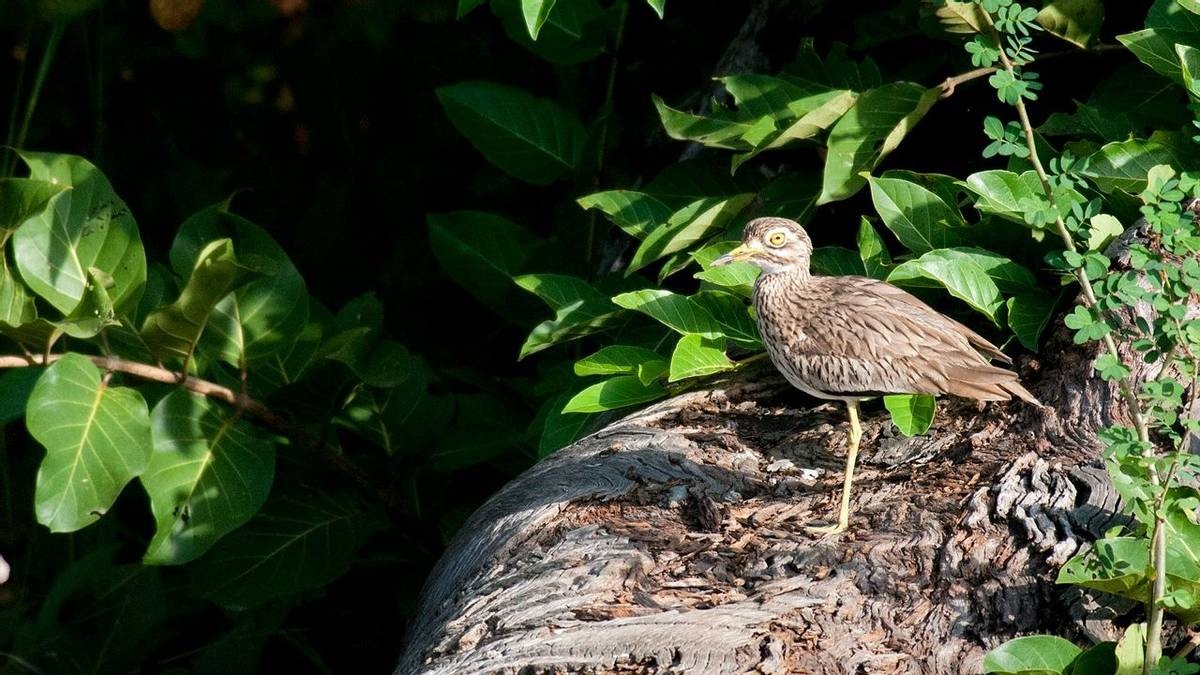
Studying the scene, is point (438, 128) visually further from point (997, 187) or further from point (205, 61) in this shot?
point (997, 187)

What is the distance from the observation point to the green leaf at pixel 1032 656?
2.66m

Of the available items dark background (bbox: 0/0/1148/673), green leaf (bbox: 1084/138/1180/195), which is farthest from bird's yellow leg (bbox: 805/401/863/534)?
dark background (bbox: 0/0/1148/673)

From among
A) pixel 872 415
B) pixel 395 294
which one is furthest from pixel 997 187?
pixel 395 294

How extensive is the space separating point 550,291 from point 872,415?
1.13 meters

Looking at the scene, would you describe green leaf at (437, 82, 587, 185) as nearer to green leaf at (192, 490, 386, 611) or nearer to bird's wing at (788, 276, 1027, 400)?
green leaf at (192, 490, 386, 611)

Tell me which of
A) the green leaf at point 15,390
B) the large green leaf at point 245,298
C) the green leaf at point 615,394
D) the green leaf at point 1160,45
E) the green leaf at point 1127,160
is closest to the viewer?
the green leaf at point 1127,160

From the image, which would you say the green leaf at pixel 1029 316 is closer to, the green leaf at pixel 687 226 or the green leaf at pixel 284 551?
the green leaf at pixel 687 226

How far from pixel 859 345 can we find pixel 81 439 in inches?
89.2

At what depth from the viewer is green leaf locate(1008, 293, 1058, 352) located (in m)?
3.56

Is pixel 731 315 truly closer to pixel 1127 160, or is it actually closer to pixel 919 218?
pixel 919 218

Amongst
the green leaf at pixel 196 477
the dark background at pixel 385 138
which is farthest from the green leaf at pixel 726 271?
the green leaf at pixel 196 477

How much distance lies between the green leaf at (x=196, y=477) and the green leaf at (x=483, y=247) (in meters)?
1.14

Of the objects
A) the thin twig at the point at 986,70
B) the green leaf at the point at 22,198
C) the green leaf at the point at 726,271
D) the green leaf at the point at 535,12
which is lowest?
the green leaf at the point at 726,271

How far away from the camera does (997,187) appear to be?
11.7 feet
